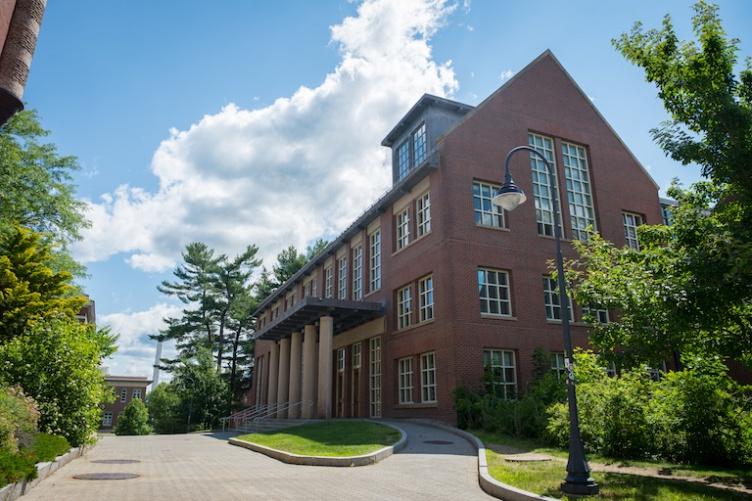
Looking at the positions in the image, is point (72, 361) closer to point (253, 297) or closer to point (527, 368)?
point (527, 368)

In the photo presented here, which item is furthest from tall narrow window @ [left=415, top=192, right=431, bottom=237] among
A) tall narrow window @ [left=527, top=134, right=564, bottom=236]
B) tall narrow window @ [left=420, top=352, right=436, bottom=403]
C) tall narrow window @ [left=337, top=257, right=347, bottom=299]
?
tall narrow window @ [left=337, top=257, right=347, bottom=299]

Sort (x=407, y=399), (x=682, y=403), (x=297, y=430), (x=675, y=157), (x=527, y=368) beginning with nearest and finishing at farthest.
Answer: (x=675, y=157), (x=682, y=403), (x=297, y=430), (x=527, y=368), (x=407, y=399)

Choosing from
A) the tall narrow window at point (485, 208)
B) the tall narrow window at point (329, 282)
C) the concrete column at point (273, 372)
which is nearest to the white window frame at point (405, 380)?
the tall narrow window at point (485, 208)

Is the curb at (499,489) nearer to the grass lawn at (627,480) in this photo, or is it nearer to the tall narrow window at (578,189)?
the grass lawn at (627,480)

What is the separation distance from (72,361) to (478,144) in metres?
17.3

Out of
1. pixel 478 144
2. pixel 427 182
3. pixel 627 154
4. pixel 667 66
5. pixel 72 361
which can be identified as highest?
pixel 627 154

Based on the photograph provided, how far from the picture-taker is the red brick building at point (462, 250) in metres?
21.3

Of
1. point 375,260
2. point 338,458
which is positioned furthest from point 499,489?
point 375,260

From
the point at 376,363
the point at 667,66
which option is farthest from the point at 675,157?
the point at 376,363

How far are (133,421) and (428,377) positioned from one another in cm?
2915

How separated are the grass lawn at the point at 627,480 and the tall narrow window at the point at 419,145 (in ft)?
56.9

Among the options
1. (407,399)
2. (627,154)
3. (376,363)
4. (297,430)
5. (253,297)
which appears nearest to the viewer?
(297,430)

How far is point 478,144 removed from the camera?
77.1ft

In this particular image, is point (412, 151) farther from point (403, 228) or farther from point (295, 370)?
point (295, 370)
